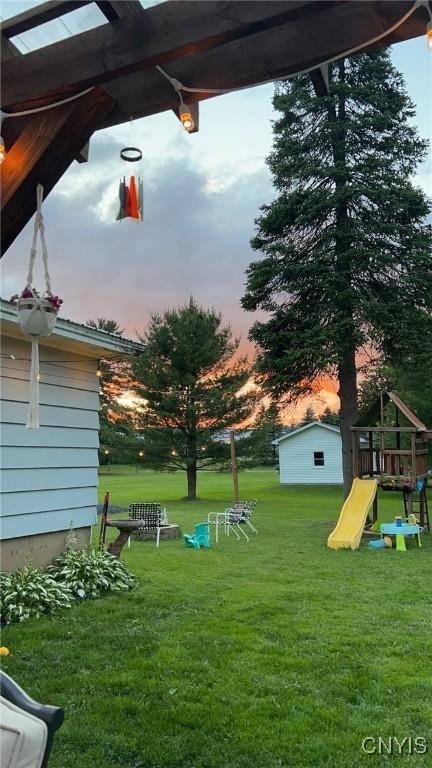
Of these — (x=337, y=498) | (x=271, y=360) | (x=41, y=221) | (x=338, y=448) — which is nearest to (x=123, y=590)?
(x=41, y=221)

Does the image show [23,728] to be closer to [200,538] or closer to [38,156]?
[38,156]

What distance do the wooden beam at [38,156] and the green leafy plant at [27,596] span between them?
3403 millimetres

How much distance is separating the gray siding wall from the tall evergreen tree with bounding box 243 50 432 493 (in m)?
6.62

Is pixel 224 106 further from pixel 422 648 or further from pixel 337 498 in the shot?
pixel 337 498

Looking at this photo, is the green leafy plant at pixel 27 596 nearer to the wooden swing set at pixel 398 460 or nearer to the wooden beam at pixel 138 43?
the wooden beam at pixel 138 43

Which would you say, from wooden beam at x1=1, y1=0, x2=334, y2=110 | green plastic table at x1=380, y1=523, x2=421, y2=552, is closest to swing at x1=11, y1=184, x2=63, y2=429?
wooden beam at x1=1, y1=0, x2=334, y2=110

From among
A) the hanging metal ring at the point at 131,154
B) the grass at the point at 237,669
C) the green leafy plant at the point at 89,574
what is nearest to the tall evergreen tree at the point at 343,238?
the grass at the point at 237,669

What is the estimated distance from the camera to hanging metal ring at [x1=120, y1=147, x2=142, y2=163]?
2.59m

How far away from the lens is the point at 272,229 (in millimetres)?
12680

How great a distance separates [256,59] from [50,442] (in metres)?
4.04

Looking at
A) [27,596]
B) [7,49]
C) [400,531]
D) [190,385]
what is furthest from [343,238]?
[7,49]

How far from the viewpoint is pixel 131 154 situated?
2.61 m

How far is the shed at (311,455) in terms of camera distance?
26906 millimetres

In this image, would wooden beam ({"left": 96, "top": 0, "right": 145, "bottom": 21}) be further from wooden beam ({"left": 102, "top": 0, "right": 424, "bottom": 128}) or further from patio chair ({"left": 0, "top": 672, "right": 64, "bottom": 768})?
patio chair ({"left": 0, "top": 672, "right": 64, "bottom": 768})
